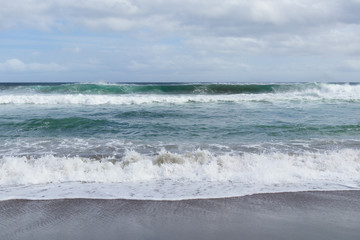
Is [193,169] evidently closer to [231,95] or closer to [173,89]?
[231,95]

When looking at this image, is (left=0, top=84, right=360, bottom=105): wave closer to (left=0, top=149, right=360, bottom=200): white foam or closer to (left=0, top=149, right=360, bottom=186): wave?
(left=0, top=149, right=360, bottom=186): wave

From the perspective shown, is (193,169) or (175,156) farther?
(175,156)

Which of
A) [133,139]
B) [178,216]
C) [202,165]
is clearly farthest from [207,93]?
[178,216]

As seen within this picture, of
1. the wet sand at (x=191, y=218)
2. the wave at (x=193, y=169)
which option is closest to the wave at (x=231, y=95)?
the wave at (x=193, y=169)

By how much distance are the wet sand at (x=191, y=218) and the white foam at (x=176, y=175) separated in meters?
0.31

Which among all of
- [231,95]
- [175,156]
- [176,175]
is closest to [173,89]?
[231,95]

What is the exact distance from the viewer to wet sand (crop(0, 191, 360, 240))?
3.59 meters

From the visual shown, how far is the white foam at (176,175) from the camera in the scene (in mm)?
4969

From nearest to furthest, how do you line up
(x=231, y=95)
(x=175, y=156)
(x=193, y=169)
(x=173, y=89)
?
(x=193, y=169) → (x=175, y=156) → (x=231, y=95) → (x=173, y=89)

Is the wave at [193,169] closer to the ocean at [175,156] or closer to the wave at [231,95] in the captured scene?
the ocean at [175,156]

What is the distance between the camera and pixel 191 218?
3996 mm

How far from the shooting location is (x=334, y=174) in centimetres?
583

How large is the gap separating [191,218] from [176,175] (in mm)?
1823

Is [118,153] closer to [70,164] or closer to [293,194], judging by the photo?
[70,164]
